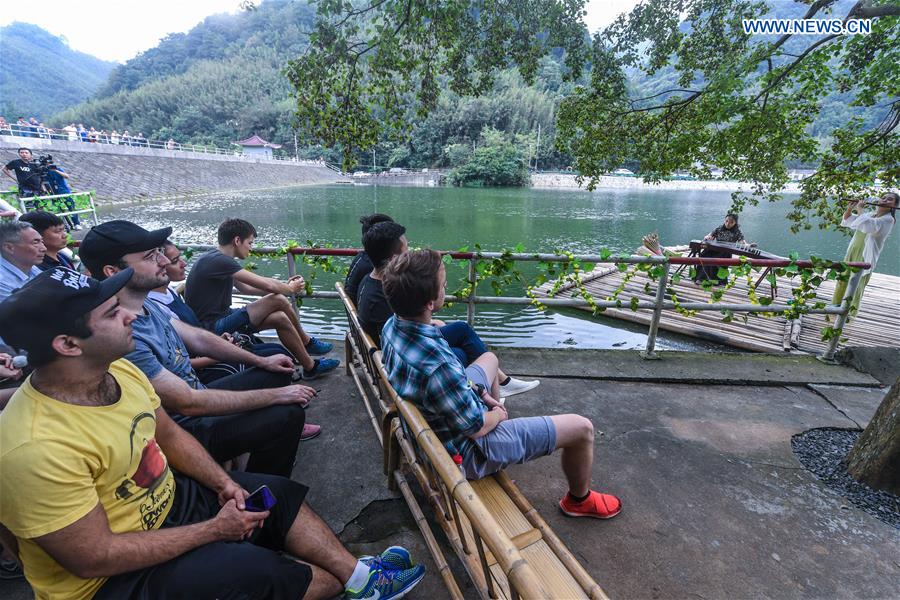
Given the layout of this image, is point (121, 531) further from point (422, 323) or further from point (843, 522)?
point (843, 522)

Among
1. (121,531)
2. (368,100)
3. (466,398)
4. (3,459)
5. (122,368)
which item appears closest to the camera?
(3,459)

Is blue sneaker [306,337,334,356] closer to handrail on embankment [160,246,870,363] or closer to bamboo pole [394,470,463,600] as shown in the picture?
handrail on embankment [160,246,870,363]

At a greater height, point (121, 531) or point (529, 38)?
point (529, 38)

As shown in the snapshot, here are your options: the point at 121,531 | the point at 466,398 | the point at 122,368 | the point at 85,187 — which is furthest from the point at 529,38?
the point at 85,187

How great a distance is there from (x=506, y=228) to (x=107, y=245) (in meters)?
20.1

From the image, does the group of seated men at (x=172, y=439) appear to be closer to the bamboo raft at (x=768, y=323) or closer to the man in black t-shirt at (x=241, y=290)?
the man in black t-shirt at (x=241, y=290)

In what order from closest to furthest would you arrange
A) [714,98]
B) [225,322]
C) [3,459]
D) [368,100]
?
1. [3,459]
2. [225,322]
3. [714,98]
4. [368,100]

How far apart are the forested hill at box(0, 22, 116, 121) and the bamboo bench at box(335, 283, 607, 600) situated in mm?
90707

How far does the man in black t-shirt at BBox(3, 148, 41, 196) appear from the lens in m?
9.77

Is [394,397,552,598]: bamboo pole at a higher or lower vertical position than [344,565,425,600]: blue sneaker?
higher

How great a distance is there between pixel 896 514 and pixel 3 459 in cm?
369

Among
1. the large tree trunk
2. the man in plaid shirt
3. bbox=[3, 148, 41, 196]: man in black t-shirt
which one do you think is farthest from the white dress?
bbox=[3, 148, 41, 196]: man in black t-shirt

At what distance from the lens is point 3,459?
1.07m

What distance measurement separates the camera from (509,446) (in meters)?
1.87
